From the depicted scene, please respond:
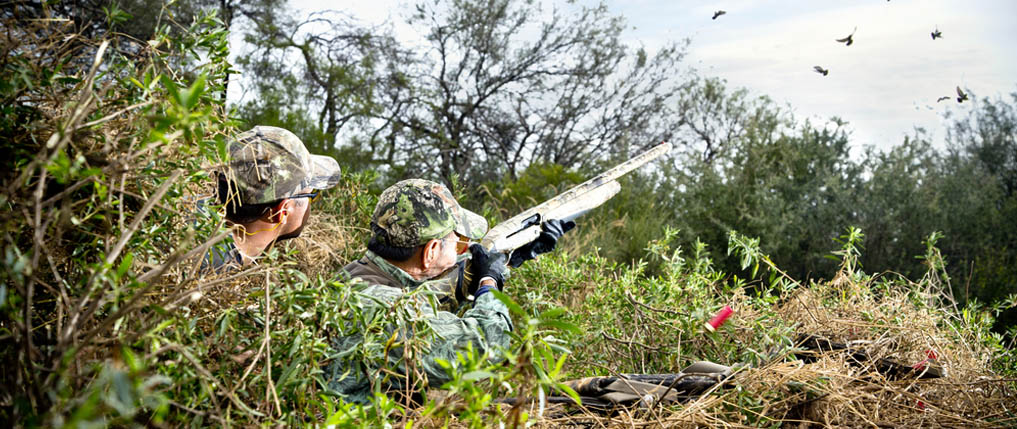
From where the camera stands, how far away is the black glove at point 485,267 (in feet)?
10.3

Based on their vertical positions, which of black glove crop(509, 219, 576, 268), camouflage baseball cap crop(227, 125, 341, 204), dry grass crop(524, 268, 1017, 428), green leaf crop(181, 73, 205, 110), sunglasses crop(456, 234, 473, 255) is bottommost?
dry grass crop(524, 268, 1017, 428)

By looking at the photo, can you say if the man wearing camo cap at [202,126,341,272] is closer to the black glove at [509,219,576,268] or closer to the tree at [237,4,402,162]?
the black glove at [509,219,576,268]

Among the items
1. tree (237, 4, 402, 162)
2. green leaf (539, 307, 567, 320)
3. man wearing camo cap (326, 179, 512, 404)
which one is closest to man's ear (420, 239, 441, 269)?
man wearing camo cap (326, 179, 512, 404)

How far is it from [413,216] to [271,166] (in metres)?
Result: 0.78

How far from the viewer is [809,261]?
1040 centimetres

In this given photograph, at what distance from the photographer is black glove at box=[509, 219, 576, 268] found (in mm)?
3977

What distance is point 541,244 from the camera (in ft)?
13.4

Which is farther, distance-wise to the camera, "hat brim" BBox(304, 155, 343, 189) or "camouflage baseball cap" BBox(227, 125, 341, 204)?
"hat brim" BBox(304, 155, 343, 189)

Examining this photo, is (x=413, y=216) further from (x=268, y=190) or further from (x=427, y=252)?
(x=268, y=190)

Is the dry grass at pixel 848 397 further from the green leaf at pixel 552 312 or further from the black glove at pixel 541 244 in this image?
the black glove at pixel 541 244

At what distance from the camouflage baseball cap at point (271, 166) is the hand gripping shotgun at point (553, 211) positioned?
1029 mm

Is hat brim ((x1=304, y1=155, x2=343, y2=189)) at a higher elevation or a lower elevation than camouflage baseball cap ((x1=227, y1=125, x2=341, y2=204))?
lower

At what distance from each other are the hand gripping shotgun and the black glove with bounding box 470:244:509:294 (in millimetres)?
374

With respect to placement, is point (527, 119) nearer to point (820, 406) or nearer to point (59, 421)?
point (820, 406)
